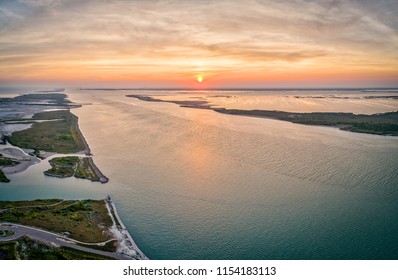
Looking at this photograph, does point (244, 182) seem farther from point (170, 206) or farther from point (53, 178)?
point (53, 178)

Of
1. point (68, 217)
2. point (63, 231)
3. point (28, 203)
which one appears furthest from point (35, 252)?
point (28, 203)

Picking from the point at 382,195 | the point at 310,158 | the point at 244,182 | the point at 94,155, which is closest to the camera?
the point at 382,195

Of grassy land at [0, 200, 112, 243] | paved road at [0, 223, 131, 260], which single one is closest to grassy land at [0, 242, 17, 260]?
paved road at [0, 223, 131, 260]

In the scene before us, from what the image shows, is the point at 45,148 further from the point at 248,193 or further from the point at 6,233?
the point at 248,193

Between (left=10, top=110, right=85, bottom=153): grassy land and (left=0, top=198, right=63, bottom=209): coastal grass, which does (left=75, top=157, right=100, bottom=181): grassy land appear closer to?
(left=0, top=198, right=63, bottom=209): coastal grass

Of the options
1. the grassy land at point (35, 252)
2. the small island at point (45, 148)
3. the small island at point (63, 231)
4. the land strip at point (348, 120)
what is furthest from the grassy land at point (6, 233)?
the land strip at point (348, 120)

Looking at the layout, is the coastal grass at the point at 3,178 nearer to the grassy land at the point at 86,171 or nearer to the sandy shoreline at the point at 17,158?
the sandy shoreline at the point at 17,158

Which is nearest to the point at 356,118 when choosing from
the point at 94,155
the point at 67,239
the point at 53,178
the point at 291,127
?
the point at 291,127
